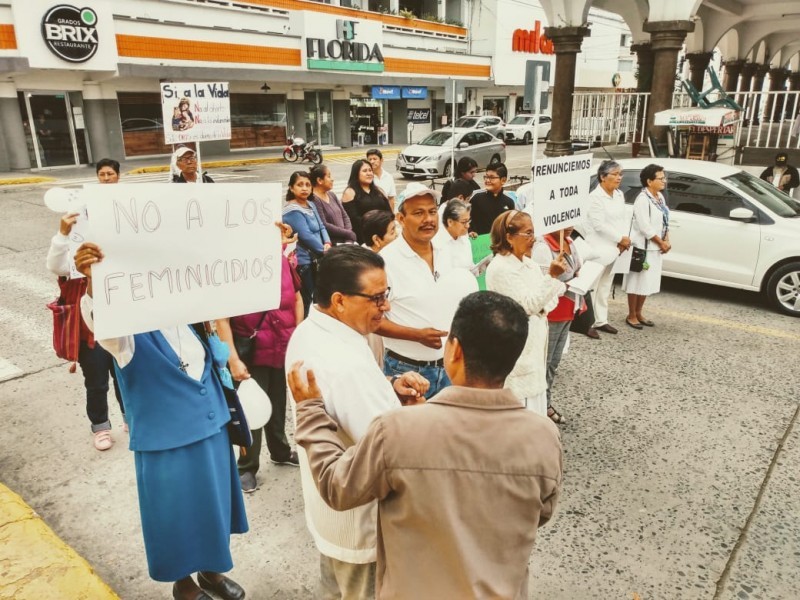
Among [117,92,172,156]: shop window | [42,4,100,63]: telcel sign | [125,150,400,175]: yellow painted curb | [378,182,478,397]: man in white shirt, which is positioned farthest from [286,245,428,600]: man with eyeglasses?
[117,92,172,156]: shop window

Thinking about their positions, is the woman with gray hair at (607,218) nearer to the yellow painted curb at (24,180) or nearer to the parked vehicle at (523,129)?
the yellow painted curb at (24,180)

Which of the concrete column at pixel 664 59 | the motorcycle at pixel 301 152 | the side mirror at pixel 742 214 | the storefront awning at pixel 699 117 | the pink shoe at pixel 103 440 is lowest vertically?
the pink shoe at pixel 103 440

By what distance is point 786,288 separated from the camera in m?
7.11

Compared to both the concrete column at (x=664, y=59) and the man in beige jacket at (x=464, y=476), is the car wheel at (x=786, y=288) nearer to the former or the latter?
the man in beige jacket at (x=464, y=476)

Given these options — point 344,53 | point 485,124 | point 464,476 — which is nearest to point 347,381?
point 464,476

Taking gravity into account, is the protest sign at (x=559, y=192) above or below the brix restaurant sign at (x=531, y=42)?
below

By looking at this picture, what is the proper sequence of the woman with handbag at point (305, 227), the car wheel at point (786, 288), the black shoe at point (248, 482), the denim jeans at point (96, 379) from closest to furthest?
the black shoe at point (248, 482)
the denim jeans at point (96, 379)
the woman with handbag at point (305, 227)
the car wheel at point (786, 288)

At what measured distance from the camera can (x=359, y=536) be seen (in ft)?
6.68

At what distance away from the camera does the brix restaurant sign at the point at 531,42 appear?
3875cm

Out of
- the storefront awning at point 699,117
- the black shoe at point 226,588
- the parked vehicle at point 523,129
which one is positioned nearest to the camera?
the black shoe at point 226,588

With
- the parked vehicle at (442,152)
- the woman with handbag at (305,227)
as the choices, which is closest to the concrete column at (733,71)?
the parked vehicle at (442,152)

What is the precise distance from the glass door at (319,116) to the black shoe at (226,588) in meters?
28.2

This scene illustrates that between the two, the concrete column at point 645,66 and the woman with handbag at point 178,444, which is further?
the concrete column at point 645,66

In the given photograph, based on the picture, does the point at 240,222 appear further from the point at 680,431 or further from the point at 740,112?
the point at 740,112
